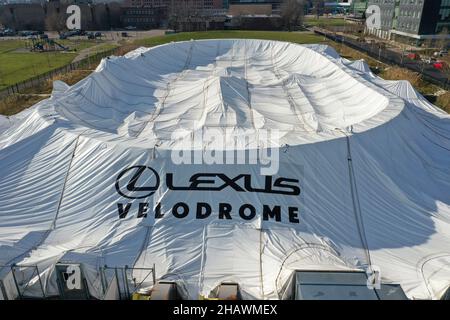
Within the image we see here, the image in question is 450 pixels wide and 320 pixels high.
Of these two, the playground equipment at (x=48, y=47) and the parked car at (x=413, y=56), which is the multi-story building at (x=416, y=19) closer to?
the parked car at (x=413, y=56)

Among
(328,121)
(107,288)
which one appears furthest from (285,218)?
(328,121)

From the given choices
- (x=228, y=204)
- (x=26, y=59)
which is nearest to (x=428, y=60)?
(x=228, y=204)

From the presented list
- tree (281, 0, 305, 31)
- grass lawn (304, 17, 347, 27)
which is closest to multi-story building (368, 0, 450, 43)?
tree (281, 0, 305, 31)

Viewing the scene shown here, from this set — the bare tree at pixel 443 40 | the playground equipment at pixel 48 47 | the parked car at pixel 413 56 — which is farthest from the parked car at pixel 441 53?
the playground equipment at pixel 48 47

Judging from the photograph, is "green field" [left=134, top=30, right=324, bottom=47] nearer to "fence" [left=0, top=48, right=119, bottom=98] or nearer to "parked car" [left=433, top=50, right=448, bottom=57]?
"fence" [left=0, top=48, right=119, bottom=98]

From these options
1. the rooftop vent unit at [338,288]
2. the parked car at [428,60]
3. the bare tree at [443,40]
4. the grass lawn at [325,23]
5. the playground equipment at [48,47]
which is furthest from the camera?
the grass lawn at [325,23]

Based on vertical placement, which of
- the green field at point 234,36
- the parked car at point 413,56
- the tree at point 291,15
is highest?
the tree at point 291,15
